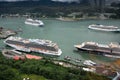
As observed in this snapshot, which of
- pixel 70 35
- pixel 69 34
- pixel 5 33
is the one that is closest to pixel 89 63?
pixel 70 35

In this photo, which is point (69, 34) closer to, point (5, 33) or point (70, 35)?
point (70, 35)

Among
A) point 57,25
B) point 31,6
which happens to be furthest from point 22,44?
point 31,6

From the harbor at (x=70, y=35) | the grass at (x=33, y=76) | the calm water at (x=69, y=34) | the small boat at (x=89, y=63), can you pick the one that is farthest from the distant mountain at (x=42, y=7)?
the grass at (x=33, y=76)

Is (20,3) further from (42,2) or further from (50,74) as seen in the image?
(50,74)

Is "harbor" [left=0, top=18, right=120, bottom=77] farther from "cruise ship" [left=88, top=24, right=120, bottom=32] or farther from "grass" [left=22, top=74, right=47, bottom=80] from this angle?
"grass" [left=22, top=74, right=47, bottom=80]

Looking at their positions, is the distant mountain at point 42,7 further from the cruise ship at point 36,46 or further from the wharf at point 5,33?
the cruise ship at point 36,46

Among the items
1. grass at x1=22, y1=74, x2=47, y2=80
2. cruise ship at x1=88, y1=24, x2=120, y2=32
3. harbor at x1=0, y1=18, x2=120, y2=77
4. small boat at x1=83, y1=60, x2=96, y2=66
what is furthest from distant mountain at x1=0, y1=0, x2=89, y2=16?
grass at x1=22, y1=74, x2=47, y2=80
